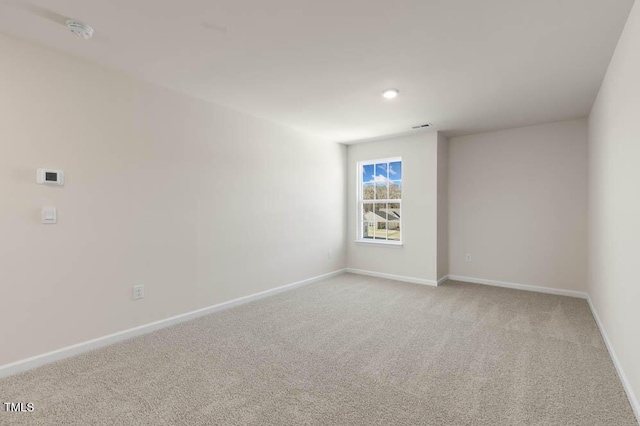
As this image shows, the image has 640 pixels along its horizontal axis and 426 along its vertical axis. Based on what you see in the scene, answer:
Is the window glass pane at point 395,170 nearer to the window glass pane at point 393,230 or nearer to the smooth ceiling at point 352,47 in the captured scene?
the window glass pane at point 393,230

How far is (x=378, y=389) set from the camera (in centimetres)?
202

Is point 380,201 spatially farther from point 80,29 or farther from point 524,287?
point 80,29

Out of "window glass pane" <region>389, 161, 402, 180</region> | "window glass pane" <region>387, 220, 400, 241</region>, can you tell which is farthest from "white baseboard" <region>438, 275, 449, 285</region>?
"window glass pane" <region>389, 161, 402, 180</region>

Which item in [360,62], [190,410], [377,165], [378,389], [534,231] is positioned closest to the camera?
[190,410]

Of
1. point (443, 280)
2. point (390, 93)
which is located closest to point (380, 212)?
point (443, 280)

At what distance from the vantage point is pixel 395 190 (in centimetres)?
520

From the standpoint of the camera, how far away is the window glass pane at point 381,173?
5.32 metres

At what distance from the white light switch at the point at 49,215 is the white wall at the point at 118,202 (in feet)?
0.17

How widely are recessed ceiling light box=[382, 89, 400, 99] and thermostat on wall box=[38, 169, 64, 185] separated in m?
2.87

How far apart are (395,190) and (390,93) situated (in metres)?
2.31

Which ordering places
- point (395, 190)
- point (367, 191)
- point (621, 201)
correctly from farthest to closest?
point (367, 191) → point (395, 190) → point (621, 201)

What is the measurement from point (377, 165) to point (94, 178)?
4.07 metres

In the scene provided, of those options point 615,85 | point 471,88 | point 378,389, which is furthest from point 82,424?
point 615,85

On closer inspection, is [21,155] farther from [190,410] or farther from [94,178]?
[190,410]
